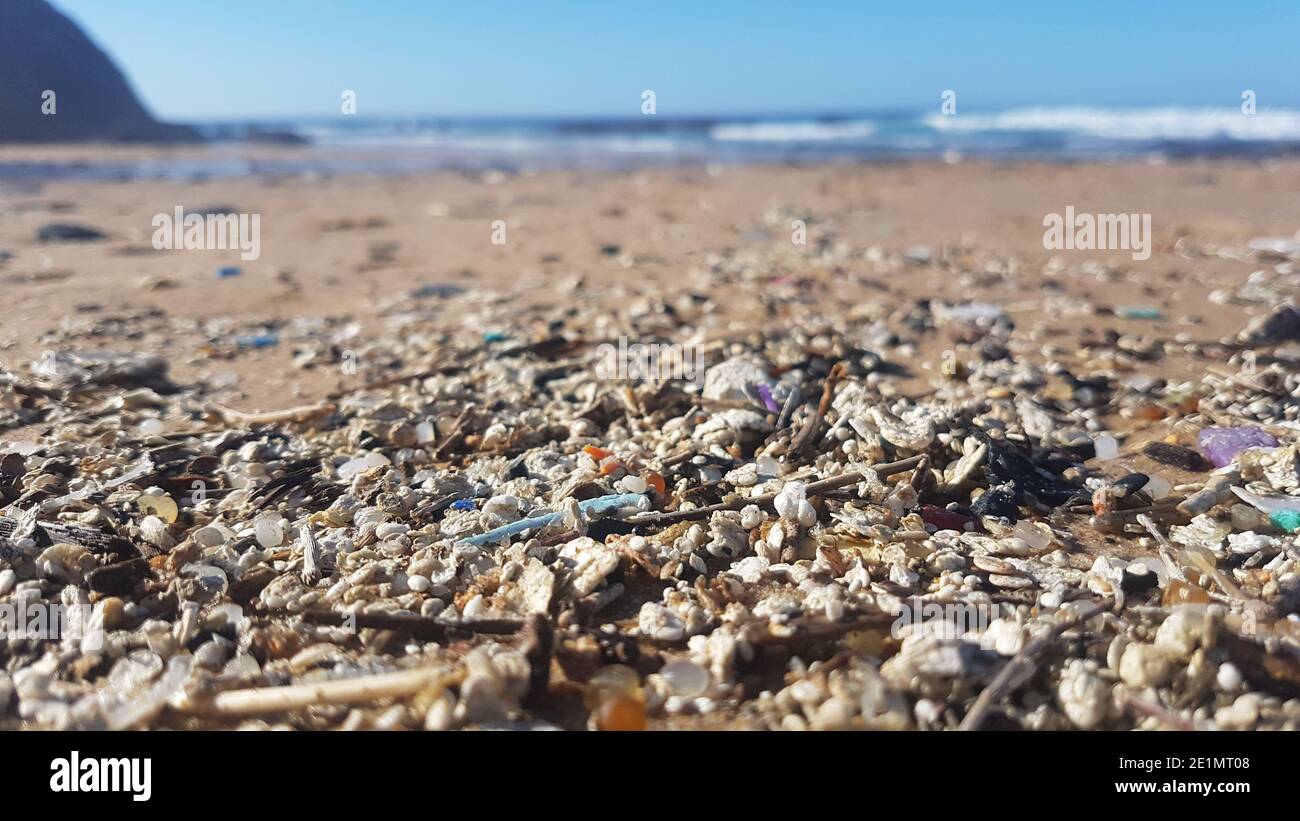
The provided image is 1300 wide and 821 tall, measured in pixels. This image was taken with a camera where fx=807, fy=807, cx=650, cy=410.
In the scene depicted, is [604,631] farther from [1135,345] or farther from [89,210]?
[89,210]

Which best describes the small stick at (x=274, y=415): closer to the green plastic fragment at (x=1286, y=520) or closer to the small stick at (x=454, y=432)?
the small stick at (x=454, y=432)

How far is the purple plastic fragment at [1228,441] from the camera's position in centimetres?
296

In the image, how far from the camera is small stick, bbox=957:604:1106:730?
1726 millimetres

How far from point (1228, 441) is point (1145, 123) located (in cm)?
3423

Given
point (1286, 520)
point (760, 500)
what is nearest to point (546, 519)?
point (760, 500)

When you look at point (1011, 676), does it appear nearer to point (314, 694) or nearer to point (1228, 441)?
point (314, 694)

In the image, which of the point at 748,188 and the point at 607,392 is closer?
the point at 607,392

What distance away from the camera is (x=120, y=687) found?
1.86 m

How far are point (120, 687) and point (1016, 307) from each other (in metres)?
5.11

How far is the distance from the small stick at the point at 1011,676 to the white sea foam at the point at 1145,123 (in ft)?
90.6

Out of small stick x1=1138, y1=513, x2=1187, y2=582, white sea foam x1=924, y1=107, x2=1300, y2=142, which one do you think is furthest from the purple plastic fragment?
white sea foam x1=924, y1=107, x2=1300, y2=142

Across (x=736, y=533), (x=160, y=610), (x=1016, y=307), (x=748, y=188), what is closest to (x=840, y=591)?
(x=736, y=533)

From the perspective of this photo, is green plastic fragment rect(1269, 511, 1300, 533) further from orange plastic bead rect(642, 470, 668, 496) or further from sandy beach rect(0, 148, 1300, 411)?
orange plastic bead rect(642, 470, 668, 496)

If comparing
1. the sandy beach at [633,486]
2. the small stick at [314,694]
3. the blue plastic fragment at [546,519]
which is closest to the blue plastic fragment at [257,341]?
the sandy beach at [633,486]
